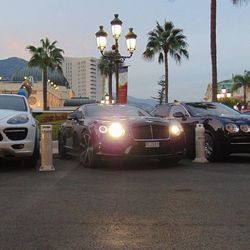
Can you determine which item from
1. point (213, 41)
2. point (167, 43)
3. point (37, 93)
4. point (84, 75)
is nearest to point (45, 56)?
point (167, 43)

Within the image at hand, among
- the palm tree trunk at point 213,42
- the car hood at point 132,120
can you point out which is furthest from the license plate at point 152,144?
the palm tree trunk at point 213,42

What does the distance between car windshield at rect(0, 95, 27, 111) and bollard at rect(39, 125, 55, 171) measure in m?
0.81

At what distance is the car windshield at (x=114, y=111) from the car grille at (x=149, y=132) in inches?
46.7

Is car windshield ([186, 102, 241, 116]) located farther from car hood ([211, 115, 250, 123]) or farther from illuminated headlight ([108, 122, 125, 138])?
illuminated headlight ([108, 122, 125, 138])

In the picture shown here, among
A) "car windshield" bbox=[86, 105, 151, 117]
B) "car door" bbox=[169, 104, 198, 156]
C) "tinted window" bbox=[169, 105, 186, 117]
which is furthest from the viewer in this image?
"tinted window" bbox=[169, 105, 186, 117]

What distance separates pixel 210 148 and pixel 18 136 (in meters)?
4.33

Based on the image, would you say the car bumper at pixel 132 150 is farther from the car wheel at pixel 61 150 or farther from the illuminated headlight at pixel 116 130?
the car wheel at pixel 61 150

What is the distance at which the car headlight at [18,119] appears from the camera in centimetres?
959

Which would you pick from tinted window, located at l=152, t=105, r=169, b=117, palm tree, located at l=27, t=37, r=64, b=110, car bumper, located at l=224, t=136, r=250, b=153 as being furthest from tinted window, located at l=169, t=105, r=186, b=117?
palm tree, located at l=27, t=37, r=64, b=110

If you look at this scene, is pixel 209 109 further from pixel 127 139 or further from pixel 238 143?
pixel 127 139

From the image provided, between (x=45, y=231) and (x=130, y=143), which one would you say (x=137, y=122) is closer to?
(x=130, y=143)

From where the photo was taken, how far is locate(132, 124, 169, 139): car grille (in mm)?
9828

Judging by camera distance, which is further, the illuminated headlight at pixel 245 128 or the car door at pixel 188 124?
the car door at pixel 188 124

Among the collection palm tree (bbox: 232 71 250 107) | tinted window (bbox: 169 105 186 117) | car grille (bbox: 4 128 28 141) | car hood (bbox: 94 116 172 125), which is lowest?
car grille (bbox: 4 128 28 141)
